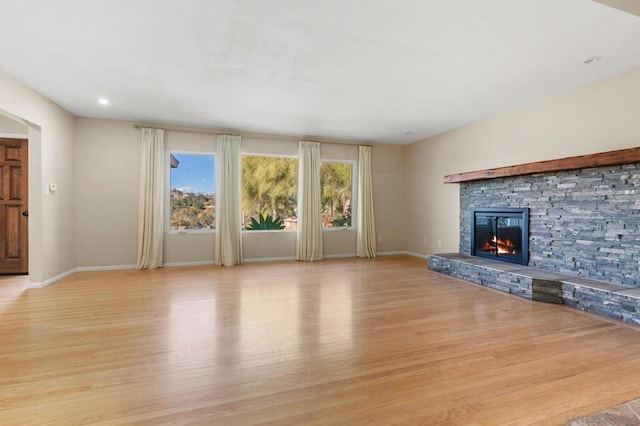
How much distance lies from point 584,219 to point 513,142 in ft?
5.10

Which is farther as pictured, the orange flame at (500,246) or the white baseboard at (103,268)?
the white baseboard at (103,268)

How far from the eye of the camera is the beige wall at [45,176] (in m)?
3.78

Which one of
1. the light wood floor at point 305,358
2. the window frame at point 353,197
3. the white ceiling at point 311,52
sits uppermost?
the white ceiling at point 311,52

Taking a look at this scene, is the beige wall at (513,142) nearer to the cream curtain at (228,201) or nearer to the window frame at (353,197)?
the window frame at (353,197)

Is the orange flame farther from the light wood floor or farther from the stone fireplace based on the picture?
the light wood floor

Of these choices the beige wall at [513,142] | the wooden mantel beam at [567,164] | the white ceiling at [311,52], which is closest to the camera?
the white ceiling at [311,52]

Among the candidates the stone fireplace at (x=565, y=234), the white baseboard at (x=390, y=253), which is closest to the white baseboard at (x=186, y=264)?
the white baseboard at (x=390, y=253)

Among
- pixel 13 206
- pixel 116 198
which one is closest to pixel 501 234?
pixel 116 198

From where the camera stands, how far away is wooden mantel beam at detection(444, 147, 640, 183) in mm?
3131

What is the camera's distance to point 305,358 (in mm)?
2164

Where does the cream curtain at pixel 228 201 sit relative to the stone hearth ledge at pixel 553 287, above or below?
above

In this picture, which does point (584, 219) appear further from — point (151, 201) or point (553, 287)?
point (151, 201)

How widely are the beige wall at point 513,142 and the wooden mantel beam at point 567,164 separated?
0.33 metres

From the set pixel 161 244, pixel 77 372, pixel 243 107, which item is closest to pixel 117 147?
pixel 161 244
